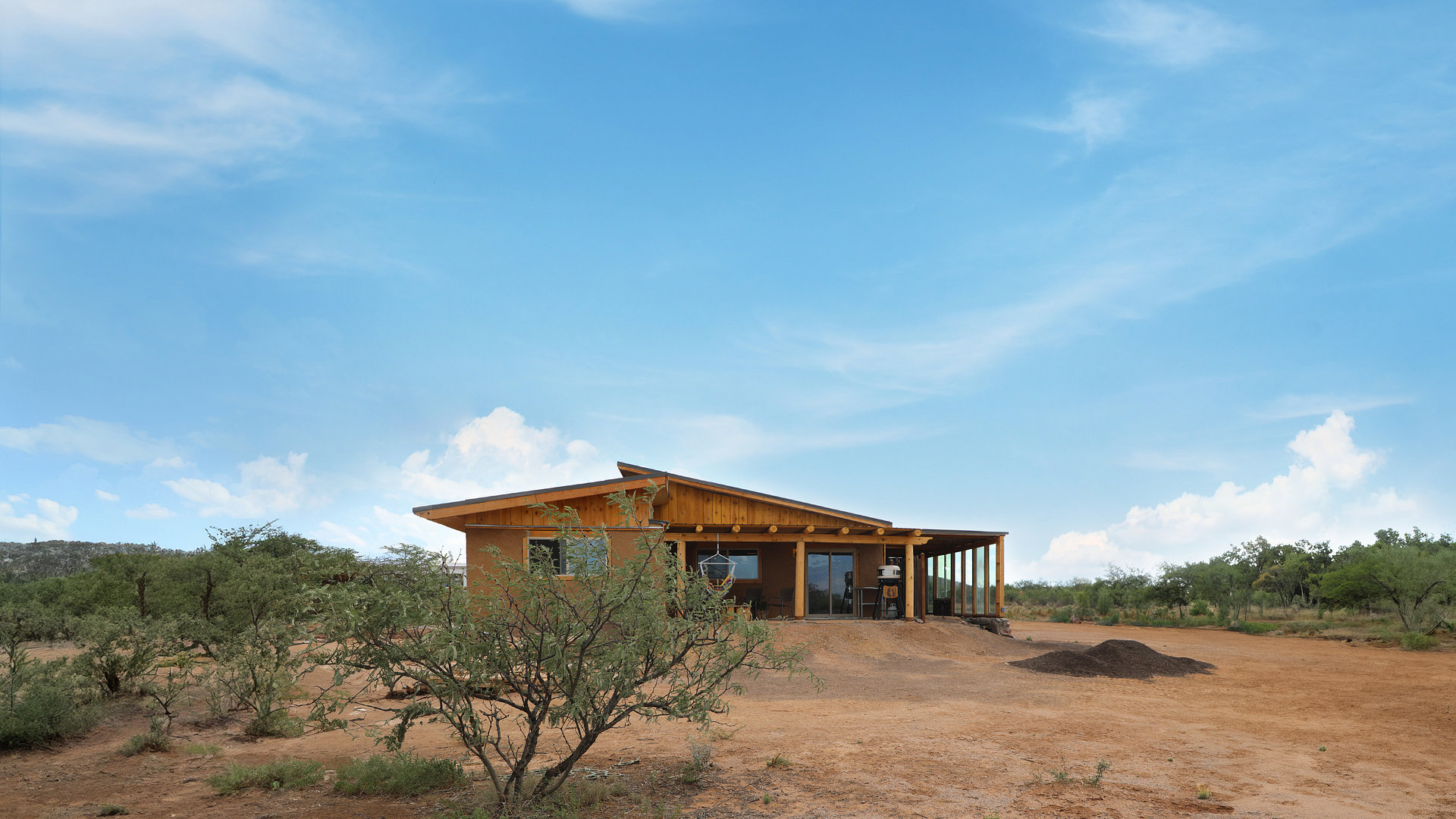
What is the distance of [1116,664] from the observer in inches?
578

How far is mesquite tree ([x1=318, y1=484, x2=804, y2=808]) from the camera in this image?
4.88 meters

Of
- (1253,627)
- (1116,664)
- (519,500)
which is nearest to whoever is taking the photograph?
(1116,664)

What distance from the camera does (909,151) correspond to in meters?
18.3

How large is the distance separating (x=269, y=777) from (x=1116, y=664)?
13.6 meters

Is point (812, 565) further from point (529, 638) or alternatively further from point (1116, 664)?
point (529, 638)

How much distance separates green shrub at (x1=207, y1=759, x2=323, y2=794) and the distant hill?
3611cm

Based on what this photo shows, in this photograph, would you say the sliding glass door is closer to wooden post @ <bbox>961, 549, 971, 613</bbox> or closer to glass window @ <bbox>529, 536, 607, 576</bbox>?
wooden post @ <bbox>961, 549, 971, 613</bbox>

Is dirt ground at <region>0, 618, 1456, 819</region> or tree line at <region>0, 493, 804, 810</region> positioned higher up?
tree line at <region>0, 493, 804, 810</region>

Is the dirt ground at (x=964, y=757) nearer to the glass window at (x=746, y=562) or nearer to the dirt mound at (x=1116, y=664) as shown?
the dirt mound at (x=1116, y=664)

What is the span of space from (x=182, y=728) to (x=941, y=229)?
58.3 feet

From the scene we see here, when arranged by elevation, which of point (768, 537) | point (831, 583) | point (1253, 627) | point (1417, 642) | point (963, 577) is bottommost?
point (1253, 627)

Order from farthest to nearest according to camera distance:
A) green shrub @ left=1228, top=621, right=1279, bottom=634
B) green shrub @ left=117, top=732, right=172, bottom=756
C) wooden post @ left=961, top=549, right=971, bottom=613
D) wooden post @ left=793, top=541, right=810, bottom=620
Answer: green shrub @ left=1228, top=621, right=1279, bottom=634, wooden post @ left=961, top=549, right=971, bottom=613, wooden post @ left=793, top=541, right=810, bottom=620, green shrub @ left=117, top=732, right=172, bottom=756

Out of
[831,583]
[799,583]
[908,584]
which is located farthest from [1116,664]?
[831,583]

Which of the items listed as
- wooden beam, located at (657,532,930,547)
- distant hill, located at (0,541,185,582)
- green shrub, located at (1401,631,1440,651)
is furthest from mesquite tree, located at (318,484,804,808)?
distant hill, located at (0,541,185,582)
